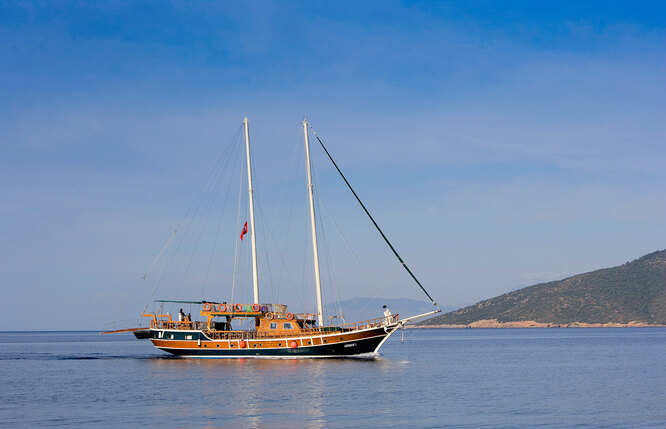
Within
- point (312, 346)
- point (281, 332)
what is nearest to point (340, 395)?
point (312, 346)

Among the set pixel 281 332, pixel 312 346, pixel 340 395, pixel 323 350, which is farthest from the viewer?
pixel 281 332

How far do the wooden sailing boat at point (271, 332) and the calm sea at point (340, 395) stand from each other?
5.08 ft

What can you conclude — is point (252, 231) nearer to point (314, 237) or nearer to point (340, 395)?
point (314, 237)

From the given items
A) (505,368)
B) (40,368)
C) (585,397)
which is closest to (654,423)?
(585,397)

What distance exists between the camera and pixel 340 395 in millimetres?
49469

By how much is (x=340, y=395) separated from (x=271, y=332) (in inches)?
1137

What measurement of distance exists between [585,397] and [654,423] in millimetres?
10600

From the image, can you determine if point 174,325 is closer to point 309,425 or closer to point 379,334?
point 379,334

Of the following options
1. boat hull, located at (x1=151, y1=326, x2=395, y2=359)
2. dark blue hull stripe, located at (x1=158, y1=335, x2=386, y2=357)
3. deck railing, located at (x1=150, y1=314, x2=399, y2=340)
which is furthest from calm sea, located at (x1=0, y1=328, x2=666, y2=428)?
deck railing, located at (x1=150, y1=314, x2=399, y2=340)

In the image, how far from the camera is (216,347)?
79.4 metres

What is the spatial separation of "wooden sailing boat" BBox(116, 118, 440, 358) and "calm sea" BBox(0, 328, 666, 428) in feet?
5.08

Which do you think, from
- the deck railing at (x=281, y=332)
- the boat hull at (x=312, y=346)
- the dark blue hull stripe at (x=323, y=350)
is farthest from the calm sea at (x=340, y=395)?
the deck railing at (x=281, y=332)

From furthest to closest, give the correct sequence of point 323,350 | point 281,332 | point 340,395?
point 281,332 → point 323,350 → point 340,395

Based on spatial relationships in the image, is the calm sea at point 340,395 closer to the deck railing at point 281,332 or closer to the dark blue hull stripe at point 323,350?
the dark blue hull stripe at point 323,350
